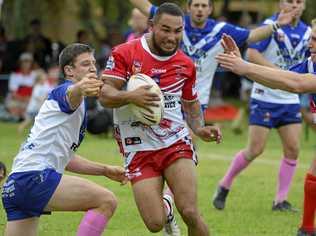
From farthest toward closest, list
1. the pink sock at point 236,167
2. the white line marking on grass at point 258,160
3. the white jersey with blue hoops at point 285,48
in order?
the white line marking on grass at point 258,160 → the pink sock at point 236,167 → the white jersey with blue hoops at point 285,48

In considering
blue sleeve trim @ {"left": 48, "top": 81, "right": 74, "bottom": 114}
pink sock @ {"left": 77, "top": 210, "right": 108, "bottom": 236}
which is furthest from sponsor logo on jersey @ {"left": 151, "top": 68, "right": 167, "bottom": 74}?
pink sock @ {"left": 77, "top": 210, "right": 108, "bottom": 236}

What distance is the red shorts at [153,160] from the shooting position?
7.77 meters

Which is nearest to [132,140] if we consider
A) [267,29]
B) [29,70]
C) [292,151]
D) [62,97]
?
[62,97]

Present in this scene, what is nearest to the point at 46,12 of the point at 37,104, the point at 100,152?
the point at 37,104

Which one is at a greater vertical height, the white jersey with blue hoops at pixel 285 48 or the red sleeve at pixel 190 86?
the red sleeve at pixel 190 86

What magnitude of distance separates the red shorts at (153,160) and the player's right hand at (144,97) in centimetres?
56

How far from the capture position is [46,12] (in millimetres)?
27000

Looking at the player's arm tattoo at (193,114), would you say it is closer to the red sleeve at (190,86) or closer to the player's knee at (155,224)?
the red sleeve at (190,86)

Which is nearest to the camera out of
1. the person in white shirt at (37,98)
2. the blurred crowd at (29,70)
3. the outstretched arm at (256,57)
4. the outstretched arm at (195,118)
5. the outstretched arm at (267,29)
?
the outstretched arm at (195,118)

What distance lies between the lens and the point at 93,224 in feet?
23.4

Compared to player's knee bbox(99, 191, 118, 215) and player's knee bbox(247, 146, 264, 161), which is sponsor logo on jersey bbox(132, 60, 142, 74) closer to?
player's knee bbox(99, 191, 118, 215)

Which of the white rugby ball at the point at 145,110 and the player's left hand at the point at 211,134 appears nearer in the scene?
the white rugby ball at the point at 145,110

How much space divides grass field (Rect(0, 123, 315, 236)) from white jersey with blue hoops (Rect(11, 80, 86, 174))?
230 cm

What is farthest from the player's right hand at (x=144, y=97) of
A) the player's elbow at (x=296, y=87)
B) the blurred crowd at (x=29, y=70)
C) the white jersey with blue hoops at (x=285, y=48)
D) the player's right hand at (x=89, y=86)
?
the blurred crowd at (x=29, y=70)
